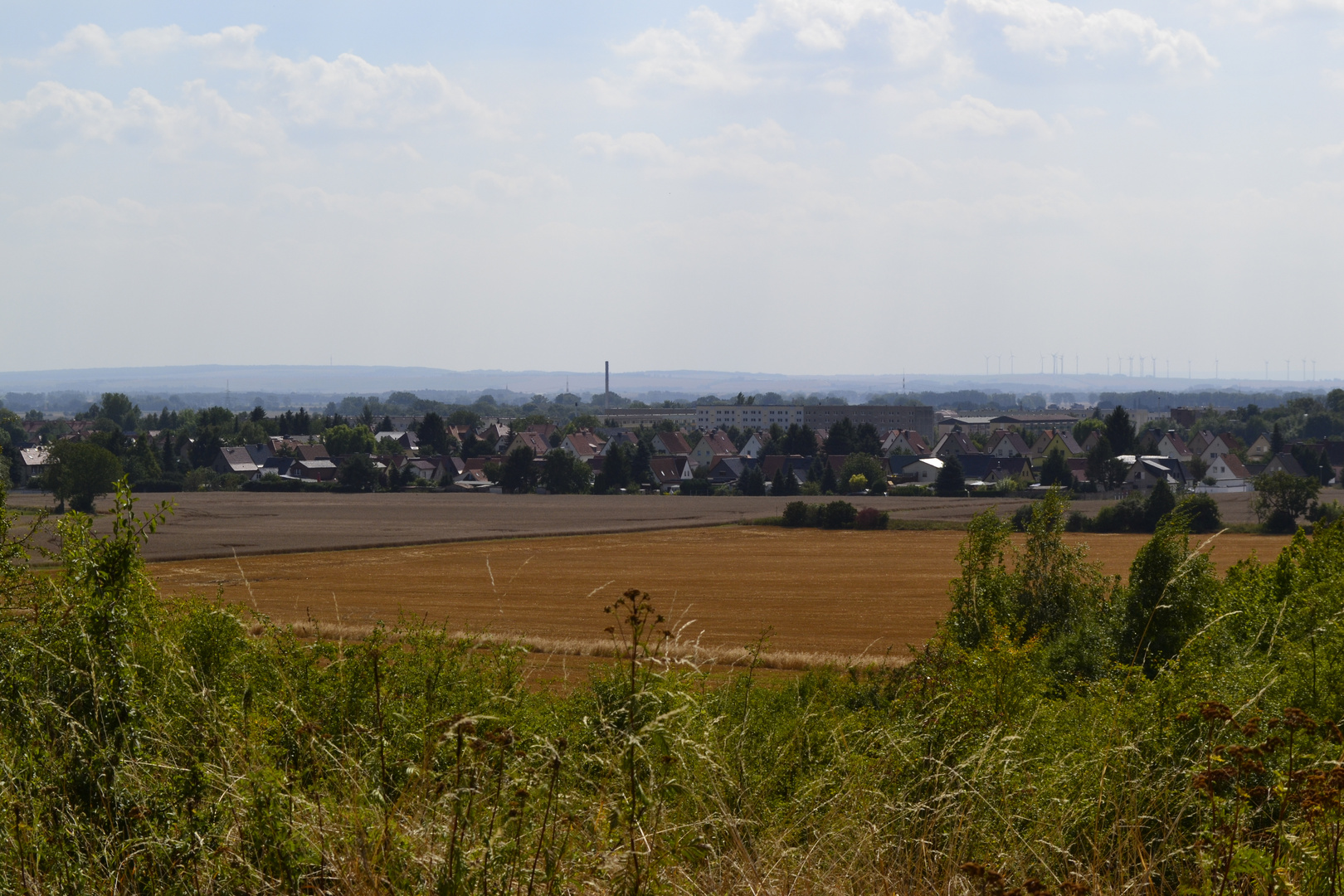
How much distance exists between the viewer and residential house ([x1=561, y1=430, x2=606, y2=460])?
148 metres

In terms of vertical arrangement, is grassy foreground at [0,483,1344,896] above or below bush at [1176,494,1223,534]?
above

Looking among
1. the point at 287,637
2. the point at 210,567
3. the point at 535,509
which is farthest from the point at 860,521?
the point at 287,637

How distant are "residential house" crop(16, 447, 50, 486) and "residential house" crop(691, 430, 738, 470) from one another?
64.3 m

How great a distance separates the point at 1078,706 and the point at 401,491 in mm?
99499

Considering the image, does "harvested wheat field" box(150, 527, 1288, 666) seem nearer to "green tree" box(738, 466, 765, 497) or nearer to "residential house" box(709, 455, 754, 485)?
"green tree" box(738, 466, 765, 497)

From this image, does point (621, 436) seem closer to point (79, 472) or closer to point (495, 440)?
point (495, 440)

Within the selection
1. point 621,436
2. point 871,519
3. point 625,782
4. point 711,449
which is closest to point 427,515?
point 871,519

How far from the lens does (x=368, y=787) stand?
5.14 m

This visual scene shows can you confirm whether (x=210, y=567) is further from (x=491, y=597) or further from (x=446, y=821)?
(x=446, y=821)

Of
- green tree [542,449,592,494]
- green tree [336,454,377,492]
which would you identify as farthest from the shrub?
green tree [336,454,377,492]

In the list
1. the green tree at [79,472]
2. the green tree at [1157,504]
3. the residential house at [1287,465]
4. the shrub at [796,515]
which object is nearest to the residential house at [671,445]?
the shrub at [796,515]

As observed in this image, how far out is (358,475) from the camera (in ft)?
352

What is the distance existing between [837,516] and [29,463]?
73.0 meters

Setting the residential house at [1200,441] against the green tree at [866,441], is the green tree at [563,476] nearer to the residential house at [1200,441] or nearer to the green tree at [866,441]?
the green tree at [866,441]
